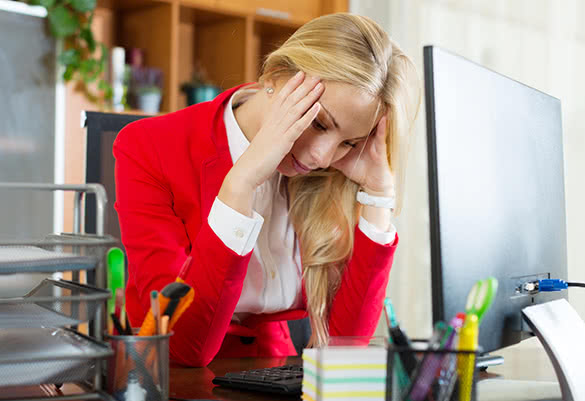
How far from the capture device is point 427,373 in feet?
2.04

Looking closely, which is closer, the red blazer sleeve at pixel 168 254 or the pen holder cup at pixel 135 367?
the pen holder cup at pixel 135 367

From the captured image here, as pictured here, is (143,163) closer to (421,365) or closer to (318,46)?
(318,46)

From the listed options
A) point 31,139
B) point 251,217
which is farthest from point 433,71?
point 31,139

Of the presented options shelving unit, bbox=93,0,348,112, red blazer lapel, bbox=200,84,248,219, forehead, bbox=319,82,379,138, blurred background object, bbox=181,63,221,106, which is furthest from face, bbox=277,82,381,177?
blurred background object, bbox=181,63,221,106

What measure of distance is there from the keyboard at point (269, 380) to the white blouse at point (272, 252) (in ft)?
1.36

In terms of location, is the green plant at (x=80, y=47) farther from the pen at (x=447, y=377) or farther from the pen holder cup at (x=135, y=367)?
the pen at (x=447, y=377)

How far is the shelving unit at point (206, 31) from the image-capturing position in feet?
10.1

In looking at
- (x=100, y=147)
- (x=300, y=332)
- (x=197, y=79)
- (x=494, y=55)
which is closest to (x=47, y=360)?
(x=300, y=332)

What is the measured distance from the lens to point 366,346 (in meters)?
0.73

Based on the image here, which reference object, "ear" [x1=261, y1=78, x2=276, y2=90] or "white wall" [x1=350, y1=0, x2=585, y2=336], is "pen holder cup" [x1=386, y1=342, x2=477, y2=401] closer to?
"ear" [x1=261, y1=78, x2=276, y2=90]

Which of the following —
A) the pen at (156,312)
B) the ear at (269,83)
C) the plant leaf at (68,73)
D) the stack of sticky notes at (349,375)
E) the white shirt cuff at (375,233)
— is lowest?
the stack of sticky notes at (349,375)

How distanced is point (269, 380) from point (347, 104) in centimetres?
48

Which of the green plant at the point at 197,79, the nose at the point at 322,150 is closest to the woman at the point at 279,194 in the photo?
the nose at the point at 322,150

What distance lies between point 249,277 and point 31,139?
1.73 m
